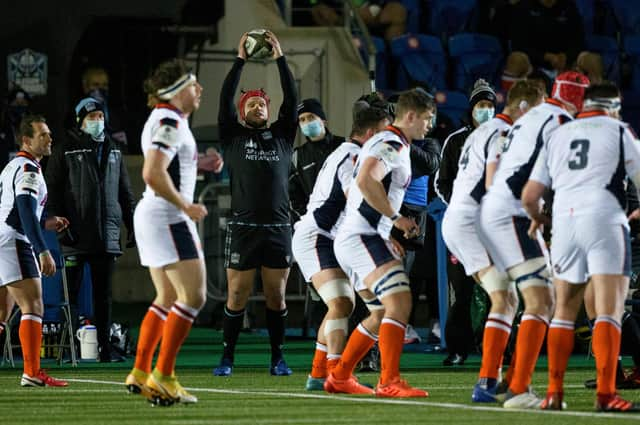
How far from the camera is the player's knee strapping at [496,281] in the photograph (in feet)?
29.6

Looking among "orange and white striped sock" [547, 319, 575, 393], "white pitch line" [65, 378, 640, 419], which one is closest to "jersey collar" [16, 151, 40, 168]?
"white pitch line" [65, 378, 640, 419]

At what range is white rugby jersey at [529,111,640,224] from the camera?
8.16 metres

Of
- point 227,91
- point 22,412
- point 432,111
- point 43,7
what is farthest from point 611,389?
point 43,7

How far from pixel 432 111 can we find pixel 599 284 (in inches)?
77.0

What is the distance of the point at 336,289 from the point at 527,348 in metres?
1.85

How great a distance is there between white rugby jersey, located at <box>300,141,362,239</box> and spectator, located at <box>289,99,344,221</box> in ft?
6.33

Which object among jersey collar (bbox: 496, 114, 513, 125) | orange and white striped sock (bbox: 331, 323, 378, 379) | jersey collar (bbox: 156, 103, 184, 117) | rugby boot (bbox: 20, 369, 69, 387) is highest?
jersey collar (bbox: 156, 103, 184, 117)

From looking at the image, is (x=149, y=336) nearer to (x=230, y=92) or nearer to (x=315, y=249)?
(x=315, y=249)

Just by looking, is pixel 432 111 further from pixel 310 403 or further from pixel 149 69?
pixel 149 69

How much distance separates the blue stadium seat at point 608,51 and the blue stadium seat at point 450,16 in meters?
1.67

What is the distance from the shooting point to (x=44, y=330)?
13.7 meters

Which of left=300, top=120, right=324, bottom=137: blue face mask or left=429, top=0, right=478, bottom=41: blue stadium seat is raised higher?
left=429, top=0, right=478, bottom=41: blue stadium seat

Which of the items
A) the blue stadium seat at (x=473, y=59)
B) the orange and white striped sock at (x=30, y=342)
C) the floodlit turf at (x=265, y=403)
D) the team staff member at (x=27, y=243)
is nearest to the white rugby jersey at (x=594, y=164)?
the floodlit turf at (x=265, y=403)

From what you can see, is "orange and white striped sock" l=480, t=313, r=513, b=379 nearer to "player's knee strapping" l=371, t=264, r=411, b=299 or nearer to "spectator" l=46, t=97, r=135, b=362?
"player's knee strapping" l=371, t=264, r=411, b=299
